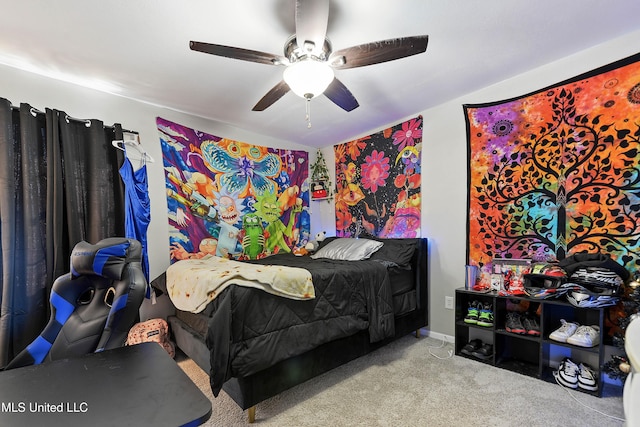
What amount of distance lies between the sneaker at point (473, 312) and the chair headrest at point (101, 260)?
2.40 meters

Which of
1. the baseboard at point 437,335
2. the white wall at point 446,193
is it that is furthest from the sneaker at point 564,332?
the baseboard at point 437,335

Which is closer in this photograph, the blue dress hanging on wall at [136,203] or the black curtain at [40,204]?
the black curtain at [40,204]

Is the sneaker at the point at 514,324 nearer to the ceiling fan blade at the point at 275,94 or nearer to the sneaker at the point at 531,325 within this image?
the sneaker at the point at 531,325

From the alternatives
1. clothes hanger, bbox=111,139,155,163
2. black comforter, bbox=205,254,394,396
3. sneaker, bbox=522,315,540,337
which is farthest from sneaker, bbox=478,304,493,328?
clothes hanger, bbox=111,139,155,163

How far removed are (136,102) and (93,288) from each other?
6.49 ft

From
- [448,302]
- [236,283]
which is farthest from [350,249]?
[236,283]

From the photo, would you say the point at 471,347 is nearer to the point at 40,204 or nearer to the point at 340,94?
the point at 340,94

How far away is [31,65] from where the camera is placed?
1.98 meters

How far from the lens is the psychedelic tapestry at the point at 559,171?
71.7 inches

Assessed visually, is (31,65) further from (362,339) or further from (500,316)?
(500,316)

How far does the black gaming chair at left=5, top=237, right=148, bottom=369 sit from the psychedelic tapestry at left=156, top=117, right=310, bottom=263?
1535 millimetres

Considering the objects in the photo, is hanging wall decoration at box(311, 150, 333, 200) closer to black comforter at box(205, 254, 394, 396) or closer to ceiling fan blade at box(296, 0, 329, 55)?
black comforter at box(205, 254, 394, 396)

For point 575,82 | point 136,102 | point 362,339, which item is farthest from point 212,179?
point 575,82

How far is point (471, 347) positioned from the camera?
7.57 feet
